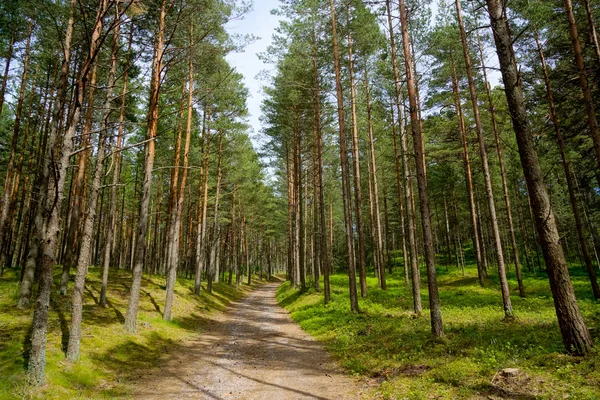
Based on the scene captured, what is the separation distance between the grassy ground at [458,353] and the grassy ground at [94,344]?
202 inches

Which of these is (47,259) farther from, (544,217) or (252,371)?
(544,217)

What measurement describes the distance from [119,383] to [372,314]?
9.41m

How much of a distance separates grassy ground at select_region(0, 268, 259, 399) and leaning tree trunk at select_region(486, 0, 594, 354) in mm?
8526

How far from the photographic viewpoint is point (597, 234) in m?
30.0

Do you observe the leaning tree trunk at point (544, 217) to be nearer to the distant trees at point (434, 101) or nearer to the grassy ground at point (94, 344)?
the distant trees at point (434, 101)

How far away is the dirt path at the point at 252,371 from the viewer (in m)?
6.29

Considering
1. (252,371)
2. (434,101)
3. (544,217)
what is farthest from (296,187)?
(544,217)

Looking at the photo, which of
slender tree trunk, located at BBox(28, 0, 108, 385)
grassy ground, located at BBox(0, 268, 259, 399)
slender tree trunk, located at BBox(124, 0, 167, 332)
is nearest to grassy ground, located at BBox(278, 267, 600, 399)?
grassy ground, located at BBox(0, 268, 259, 399)

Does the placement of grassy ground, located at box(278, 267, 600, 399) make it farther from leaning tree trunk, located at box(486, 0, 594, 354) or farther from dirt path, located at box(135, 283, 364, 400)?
dirt path, located at box(135, 283, 364, 400)

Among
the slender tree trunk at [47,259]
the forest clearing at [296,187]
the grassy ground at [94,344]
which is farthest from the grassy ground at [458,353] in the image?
the slender tree trunk at [47,259]

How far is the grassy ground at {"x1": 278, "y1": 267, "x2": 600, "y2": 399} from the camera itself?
5148 mm

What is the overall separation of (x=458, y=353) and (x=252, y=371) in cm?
485

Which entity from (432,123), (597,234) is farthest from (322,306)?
(597,234)

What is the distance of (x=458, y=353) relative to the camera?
7.17 metres
